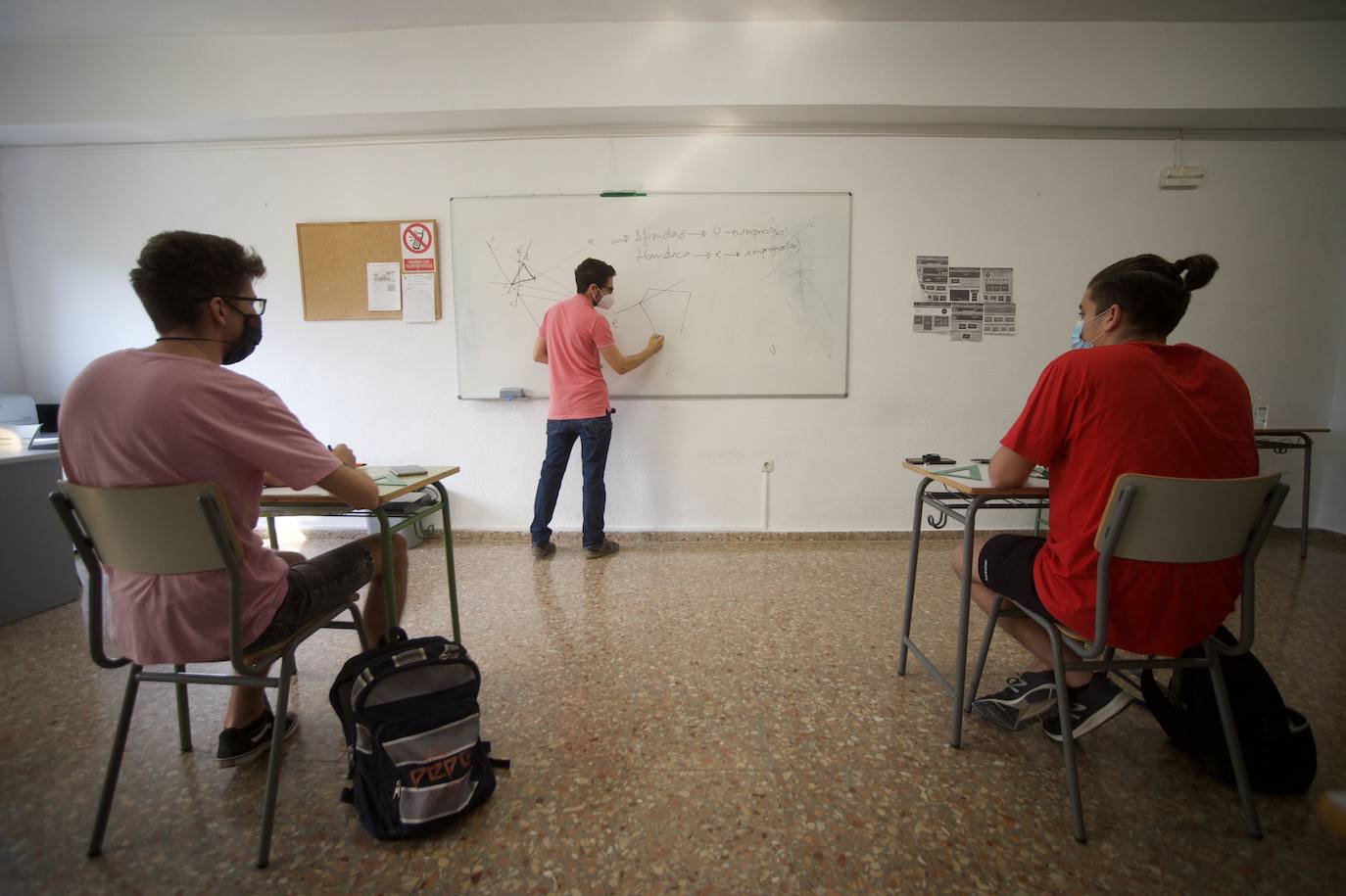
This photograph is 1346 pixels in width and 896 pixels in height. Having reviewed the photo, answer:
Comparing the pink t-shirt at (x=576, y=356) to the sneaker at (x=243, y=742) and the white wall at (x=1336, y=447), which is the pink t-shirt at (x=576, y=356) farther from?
the white wall at (x=1336, y=447)

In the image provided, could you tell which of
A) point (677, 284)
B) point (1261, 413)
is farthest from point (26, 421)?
point (1261, 413)

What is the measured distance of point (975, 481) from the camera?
140cm

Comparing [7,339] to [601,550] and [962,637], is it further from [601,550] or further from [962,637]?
[962,637]

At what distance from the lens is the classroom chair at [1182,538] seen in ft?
3.38

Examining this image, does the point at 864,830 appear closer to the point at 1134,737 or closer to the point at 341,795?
the point at 1134,737

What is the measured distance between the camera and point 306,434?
44.9 inches

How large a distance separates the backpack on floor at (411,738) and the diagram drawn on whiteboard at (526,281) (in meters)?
2.32

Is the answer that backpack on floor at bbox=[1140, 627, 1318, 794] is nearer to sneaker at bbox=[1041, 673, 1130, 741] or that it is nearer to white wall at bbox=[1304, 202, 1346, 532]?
sneaker at bbox=[1041, 673, 1130, 741]

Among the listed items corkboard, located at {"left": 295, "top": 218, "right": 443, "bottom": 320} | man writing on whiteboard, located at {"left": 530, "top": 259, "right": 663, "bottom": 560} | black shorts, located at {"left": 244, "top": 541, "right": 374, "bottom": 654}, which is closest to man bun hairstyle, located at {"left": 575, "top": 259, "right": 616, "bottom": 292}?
man writing on whiteboard, located at {"left": 530, "top": 259, "right": 663, "bottom": 560}

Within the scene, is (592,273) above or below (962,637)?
above

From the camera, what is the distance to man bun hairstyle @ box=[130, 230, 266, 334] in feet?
3.63

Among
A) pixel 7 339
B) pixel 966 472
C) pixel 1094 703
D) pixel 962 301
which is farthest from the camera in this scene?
pixel 7 339

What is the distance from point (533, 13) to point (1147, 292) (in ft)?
9.72

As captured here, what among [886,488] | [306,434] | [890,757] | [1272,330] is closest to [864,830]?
[890,757]
